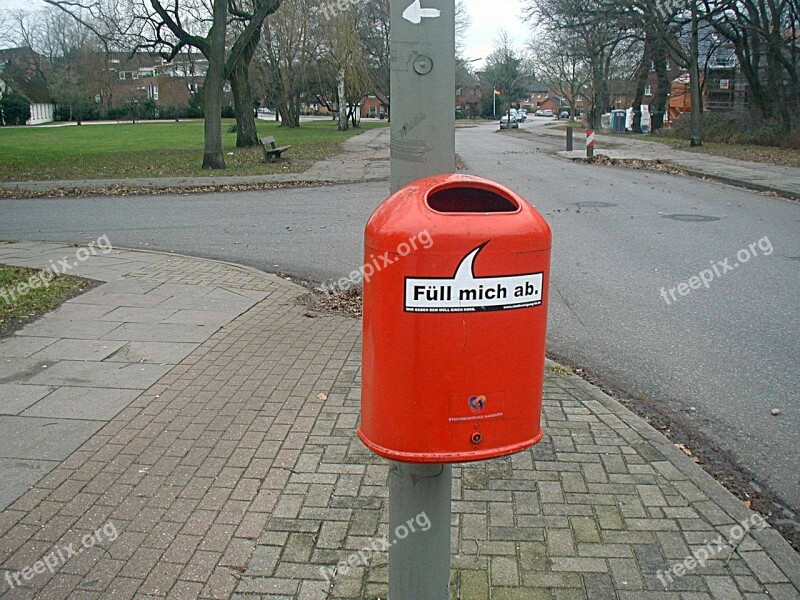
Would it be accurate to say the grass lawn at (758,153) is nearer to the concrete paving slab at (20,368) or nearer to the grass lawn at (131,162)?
the grass lawn at (131,162)

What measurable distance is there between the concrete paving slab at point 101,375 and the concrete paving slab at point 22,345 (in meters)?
0.46

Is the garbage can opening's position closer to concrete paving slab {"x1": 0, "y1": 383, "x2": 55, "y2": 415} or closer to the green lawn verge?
concrete paving slab {"x1": 0, "y1": 383, "x2": 55, "y2": 415}

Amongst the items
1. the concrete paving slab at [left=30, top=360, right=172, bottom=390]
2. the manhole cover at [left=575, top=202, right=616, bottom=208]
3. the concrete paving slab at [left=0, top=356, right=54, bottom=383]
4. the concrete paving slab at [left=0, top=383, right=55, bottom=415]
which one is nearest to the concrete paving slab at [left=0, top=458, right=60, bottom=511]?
the concrete paving slab at [left=0, top=383, right=55, bottom=415]

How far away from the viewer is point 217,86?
22.8 meters

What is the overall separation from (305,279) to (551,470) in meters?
5.31

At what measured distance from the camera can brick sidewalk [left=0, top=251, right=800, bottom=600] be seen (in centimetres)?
304

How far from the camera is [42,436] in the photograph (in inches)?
173

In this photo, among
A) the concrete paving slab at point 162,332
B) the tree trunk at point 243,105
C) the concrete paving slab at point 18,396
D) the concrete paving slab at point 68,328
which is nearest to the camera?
the concrete paving slab at point 18,396

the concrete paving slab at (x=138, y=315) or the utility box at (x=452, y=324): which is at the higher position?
the utility box at (x=452, y=324)

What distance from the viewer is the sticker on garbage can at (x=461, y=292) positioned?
1.94 meters

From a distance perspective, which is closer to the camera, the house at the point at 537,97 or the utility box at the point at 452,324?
the utility box at the point at 452,324

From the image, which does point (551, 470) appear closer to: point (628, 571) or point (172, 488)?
point (628, 571)

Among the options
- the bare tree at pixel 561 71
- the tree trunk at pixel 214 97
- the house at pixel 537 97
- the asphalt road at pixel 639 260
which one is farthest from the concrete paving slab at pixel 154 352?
the house at pixel 537 97

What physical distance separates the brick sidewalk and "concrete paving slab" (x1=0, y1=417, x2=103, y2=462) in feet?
0.33
